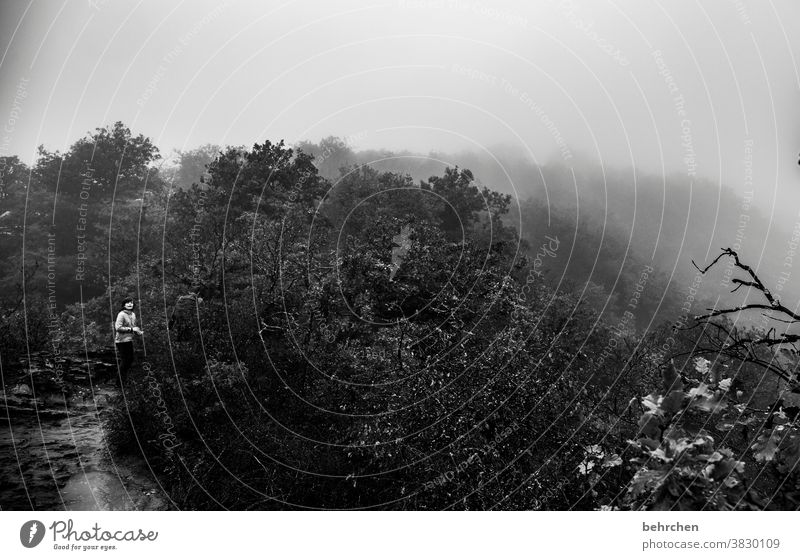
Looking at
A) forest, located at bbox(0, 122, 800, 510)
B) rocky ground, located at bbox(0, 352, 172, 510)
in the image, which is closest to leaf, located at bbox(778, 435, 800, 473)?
forest, located at bbox(0, 122, 800, 510)

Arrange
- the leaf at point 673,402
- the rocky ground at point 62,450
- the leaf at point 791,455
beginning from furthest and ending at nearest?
the rocky ground at point 62,450 → the leaf at point 673,402 → the leaf at point 791,455

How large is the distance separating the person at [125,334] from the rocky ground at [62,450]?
719 millimetres

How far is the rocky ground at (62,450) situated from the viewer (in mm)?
6984

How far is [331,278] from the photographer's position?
15.5 meters

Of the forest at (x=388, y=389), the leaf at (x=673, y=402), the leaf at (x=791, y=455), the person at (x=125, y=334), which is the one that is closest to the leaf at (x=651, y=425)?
the forest at (x=388, y=389)

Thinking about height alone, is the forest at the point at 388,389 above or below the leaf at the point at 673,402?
below

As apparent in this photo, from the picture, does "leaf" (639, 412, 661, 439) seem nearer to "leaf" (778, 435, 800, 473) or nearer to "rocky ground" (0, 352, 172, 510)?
"leaf" (778, 435, 800, 473)

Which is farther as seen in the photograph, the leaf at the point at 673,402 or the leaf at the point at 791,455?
the leaf at the point at 673,402

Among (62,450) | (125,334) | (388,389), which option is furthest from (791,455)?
(125,334)

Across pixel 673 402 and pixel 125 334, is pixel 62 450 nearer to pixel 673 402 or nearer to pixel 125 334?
pixel 125 334

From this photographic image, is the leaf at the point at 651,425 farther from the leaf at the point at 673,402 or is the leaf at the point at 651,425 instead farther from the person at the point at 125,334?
the person at the point at 125,334
